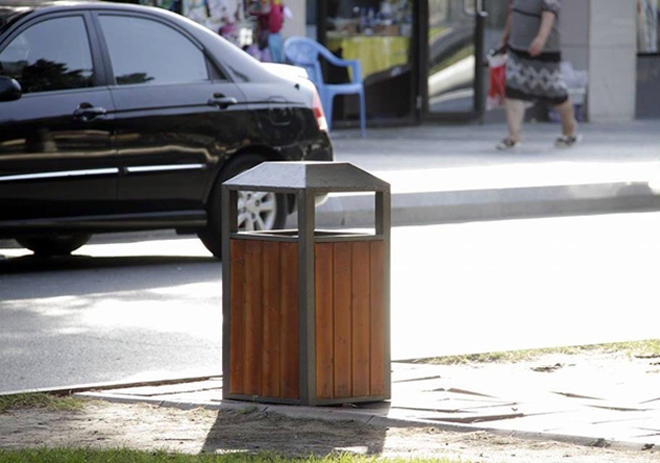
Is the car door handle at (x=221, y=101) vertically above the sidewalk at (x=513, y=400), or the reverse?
the car door handle at (x=221, y=101)

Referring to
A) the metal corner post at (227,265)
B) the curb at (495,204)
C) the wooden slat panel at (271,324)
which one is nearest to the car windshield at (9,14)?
the curb at (495,204)

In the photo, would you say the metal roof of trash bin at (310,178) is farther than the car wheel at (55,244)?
No

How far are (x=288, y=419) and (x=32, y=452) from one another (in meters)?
1.13

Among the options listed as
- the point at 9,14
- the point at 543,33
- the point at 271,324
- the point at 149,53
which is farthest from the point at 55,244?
the point at 543,33

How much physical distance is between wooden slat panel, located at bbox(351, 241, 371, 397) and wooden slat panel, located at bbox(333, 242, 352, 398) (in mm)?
20

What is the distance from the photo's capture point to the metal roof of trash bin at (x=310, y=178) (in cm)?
673

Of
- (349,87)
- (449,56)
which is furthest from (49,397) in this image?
(449,56)

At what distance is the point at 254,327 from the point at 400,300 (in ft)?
11.4

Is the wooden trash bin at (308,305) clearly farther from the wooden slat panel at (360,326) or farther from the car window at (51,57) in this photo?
the car window at (51,57)

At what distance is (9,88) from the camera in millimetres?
10688

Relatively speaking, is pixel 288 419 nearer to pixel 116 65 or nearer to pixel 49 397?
pixel 49 397

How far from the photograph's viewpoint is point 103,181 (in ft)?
36.9

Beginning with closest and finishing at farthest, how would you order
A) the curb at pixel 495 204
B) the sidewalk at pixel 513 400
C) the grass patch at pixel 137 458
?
the grass patch at pixel 137 458 < the sidewalk at pixel 513 400 < the curb at pixel 495 204

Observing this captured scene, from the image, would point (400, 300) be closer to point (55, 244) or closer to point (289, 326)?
point (55, 244)
